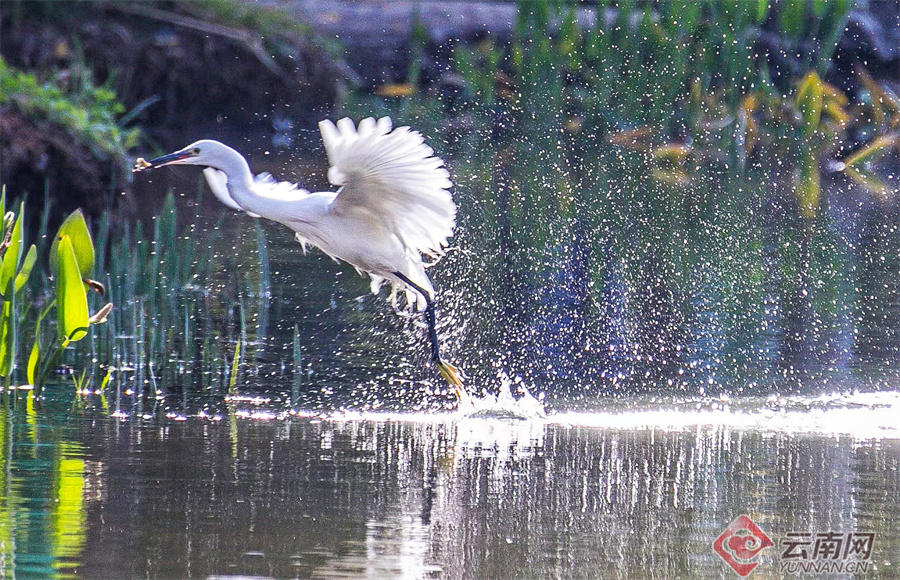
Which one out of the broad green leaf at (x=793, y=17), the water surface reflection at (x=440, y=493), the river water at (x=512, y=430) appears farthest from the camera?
the broad green leaf at (x=793, y=17)

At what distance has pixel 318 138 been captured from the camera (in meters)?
14.0

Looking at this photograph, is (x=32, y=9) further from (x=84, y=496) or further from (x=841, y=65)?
(x=84, y=496)

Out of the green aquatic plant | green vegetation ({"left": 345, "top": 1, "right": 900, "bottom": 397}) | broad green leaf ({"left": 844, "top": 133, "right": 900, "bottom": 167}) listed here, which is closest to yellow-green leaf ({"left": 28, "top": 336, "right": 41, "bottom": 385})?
the green aquatic plant

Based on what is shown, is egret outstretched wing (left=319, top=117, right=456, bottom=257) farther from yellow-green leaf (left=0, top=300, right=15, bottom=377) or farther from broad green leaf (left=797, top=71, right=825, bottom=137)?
broad green leaf (left=797, top=71, right=825, bottom=137)

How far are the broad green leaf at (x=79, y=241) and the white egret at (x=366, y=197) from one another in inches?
14.2

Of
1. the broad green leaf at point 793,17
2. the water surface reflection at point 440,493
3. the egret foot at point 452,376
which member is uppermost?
the broad green leaf at point 793,17

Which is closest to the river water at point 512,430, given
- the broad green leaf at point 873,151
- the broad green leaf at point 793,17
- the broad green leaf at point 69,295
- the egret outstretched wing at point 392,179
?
the broad green leaf at point 69,295

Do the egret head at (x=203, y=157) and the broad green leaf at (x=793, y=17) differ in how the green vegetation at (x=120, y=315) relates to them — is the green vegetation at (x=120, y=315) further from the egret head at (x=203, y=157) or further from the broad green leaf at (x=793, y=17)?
the broad green leaf at (x=793, y=17)

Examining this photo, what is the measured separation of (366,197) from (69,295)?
1.17 meters

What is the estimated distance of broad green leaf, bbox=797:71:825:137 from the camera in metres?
12.8

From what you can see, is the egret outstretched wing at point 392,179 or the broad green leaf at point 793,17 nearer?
the egret outstretched wing at point 392,179

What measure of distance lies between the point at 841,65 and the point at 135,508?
43.2 feet

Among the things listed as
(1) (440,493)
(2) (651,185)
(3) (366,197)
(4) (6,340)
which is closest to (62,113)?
(4) (6,340)

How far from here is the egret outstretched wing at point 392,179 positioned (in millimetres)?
4754
